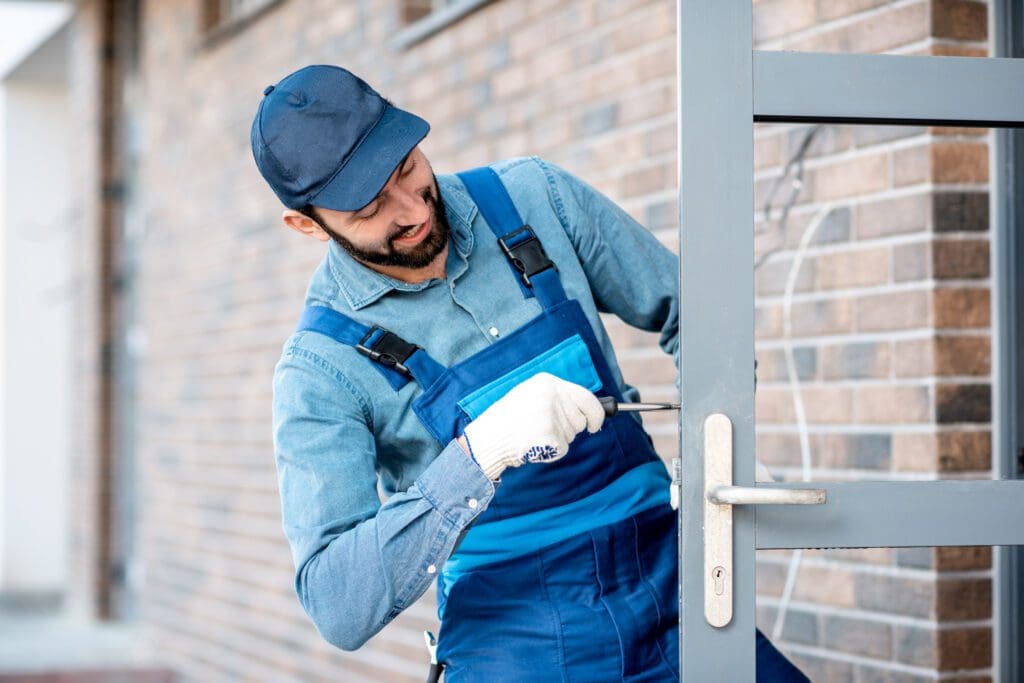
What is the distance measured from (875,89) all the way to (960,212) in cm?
78

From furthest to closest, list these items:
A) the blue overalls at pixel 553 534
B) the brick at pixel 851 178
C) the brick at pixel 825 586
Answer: the brick at pixel 825 586, the brick at pixel 851 178, the blue overalls at pixel 553 534

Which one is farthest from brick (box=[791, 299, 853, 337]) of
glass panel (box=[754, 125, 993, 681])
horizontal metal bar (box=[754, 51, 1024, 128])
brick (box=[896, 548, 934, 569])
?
horizontal metal bar (box=[754, 51, 1024, 128])

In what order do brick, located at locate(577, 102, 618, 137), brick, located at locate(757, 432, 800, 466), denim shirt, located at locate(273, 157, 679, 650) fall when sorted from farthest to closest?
brick, located at locate(577, 102, 618, 137), brick, located at locate(757, 432, 800, 466), denim shirt, located at locate(273, 157, 679, 650)

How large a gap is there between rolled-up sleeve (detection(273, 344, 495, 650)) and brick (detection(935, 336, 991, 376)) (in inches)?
39.6

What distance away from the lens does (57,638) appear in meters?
7.29

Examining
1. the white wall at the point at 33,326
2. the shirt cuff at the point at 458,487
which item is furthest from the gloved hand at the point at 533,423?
the white wall at the point at 33,326

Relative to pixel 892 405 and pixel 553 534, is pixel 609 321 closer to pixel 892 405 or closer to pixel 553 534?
pixel 892 405

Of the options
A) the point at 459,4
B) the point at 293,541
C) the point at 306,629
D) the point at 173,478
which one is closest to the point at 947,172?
the point at 293,541

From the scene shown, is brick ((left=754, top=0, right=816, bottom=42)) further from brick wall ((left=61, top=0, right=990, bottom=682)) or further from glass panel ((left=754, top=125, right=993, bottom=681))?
glass panel ((left=754, top=125, right=993, bottom=681))

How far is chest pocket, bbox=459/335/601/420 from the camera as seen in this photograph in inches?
82.9

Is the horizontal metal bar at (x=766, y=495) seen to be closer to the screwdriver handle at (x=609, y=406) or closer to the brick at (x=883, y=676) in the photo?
the screwdriver handle at (x=609, y=406)

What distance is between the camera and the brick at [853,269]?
2.62 meters

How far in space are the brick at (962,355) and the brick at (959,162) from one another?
11.4 inches

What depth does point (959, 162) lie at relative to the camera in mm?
2521
